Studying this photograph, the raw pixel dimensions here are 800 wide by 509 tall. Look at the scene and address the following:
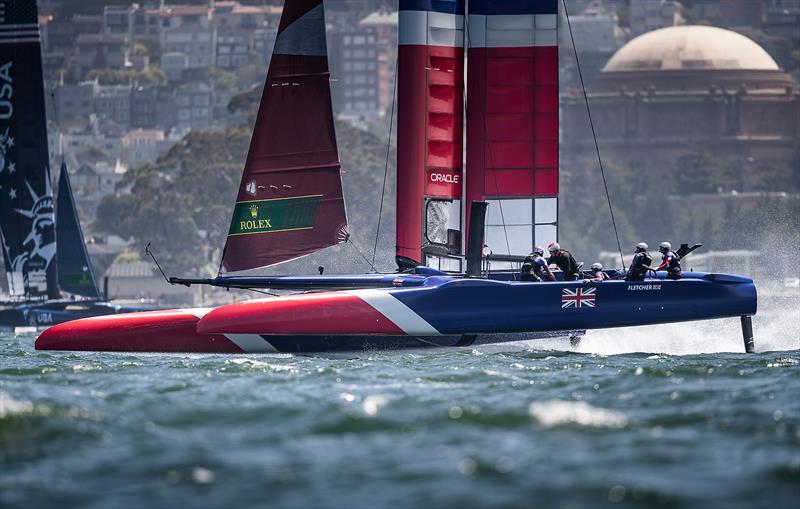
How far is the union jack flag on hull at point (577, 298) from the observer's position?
22656mm

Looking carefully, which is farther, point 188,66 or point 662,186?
point 188,66

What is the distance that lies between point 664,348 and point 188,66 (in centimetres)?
17256

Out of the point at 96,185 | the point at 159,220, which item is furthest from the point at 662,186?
the point at 96,185

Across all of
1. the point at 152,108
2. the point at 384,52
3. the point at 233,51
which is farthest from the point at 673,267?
the point at 233,51

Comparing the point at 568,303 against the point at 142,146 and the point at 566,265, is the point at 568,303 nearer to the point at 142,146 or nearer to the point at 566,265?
the point at 566,265

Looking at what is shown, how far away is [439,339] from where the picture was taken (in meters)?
22.7

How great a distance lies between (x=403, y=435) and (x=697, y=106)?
108611mm

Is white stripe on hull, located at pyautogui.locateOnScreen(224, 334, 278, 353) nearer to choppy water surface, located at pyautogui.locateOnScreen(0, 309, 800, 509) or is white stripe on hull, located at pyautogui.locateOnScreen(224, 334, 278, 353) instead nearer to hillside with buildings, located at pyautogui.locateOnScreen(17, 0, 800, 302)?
choppy water surface, located at pyautogui.locateOnScreen(0, 309, 800, 509)

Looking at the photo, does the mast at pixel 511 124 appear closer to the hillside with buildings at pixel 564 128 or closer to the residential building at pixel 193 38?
the hillside with buildings at pixel 564 128

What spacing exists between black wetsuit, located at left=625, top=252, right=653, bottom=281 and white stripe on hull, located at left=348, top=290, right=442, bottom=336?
8.97 feet

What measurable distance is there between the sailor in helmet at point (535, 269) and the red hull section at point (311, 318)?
2075mm

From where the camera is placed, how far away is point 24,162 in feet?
147

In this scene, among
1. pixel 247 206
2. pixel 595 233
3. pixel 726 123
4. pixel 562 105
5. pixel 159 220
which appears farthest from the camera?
pixel 562 105

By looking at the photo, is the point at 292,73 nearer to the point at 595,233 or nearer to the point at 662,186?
the point at 595,233
